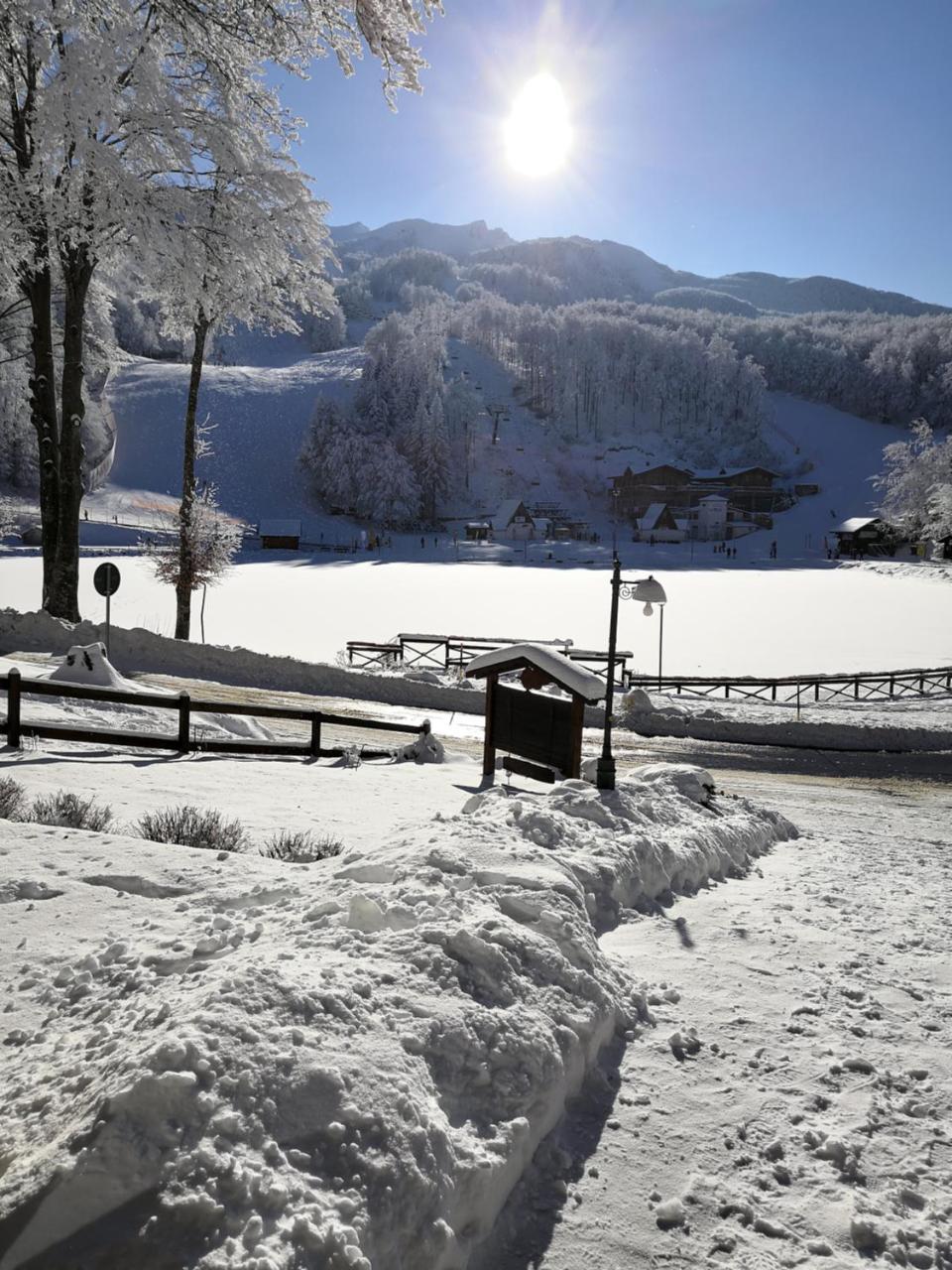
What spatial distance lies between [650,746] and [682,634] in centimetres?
1933

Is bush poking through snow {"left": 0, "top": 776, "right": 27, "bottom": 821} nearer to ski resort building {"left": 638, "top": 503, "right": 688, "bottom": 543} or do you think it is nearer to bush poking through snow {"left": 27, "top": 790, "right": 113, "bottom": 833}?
bush poking through snow {"left": 27, "top": 790, "right": 113, "bottom": 833}

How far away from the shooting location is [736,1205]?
3305 mm

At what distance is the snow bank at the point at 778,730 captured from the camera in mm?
19203

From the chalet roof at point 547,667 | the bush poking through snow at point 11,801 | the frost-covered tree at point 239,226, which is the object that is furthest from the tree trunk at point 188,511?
the bush poking through snow at point 11,801

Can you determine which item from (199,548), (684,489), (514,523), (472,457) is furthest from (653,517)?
(199,548)

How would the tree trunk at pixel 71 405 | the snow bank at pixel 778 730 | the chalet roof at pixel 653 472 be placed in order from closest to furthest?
the tree trunk at pixel 71 405
the snow bank at pixel 778 730
the chalet roof at pixel 653 472

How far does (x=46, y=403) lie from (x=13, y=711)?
11100mm

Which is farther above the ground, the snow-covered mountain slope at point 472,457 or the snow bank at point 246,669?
the snow-covered mountain slope at point 472,457

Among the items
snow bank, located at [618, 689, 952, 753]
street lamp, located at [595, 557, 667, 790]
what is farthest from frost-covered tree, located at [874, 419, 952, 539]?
street lamp, located at [595, 557, 667, 790]

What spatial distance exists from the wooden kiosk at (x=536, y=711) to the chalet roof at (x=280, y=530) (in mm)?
74419

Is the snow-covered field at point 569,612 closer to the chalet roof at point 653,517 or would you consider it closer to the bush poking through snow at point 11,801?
the bush poking through snow at point 11,801

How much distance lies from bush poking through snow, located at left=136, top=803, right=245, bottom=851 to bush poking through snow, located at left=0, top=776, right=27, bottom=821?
99 cm

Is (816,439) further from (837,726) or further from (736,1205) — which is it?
(736,1205)

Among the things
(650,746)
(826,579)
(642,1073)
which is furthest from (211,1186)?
(826,579)
